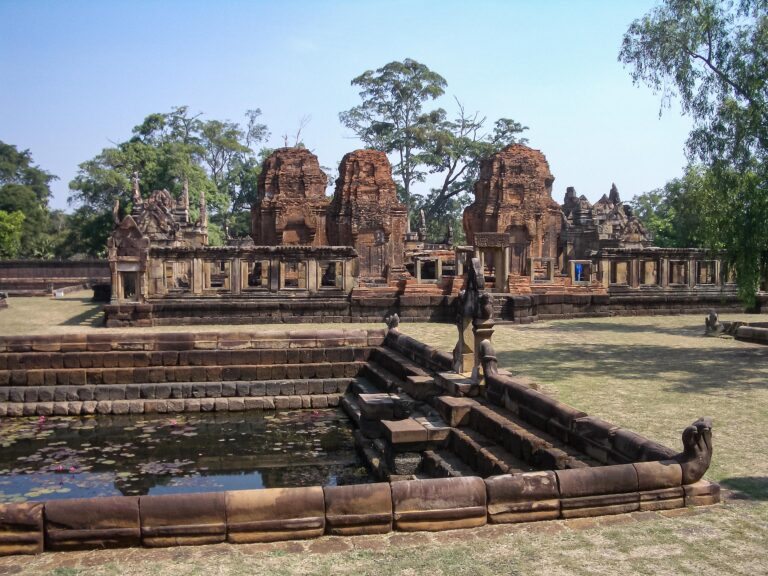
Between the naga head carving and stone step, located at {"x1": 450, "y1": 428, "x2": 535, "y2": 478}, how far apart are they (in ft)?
4.57

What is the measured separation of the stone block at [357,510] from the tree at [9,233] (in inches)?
1935

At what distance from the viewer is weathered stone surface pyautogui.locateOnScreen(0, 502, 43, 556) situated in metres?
4.44

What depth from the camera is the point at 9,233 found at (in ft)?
157

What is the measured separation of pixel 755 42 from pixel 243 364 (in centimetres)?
1178

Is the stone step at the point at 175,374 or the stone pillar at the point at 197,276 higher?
the stone pillar at the point at 197,276

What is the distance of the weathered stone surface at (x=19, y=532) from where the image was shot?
4.44 m

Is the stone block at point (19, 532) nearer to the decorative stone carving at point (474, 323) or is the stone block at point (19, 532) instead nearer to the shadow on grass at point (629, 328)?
the decorative stone carving at point (474, 323)

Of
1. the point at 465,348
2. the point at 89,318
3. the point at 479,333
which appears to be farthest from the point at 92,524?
the point at 89,318

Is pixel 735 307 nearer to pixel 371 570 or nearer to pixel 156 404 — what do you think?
pixel 156 404

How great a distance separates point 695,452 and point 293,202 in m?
25.8

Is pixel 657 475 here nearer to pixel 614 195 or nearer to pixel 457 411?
pixel 457 411

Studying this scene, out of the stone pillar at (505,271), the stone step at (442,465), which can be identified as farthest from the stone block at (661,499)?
the stone pillar at (505,271)

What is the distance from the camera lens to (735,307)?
2270 cm

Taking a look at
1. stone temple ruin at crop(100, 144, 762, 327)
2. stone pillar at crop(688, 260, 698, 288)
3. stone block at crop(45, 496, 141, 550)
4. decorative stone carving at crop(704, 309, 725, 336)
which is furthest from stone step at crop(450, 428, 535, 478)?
stone pillar at crop(688, 260, 698, 288)
